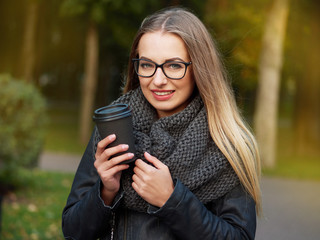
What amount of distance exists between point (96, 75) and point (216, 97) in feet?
49.8

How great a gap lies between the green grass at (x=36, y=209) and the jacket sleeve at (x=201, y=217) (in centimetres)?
394

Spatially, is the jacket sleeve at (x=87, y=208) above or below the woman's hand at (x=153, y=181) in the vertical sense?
below

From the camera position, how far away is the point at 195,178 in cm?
193

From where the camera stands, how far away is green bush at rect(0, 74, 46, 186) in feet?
23.1

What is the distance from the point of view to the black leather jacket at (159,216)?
71.8 inches

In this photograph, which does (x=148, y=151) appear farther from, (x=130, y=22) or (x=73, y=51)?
(x=73, y=51)

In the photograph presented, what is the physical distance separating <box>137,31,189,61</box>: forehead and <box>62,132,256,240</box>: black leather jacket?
504 mm

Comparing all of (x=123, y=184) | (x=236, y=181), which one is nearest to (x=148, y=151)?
(x=123, y=184)

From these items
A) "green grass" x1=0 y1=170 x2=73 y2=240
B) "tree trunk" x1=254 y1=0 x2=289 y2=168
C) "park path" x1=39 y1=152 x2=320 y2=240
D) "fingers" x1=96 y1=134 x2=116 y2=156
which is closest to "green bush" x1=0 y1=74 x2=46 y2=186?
"green grass" x1=0 y1=170 x2=73 y2=240

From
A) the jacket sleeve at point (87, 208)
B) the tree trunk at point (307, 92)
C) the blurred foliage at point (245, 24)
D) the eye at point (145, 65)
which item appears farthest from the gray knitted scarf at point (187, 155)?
the tree trunk at point (307, 92)

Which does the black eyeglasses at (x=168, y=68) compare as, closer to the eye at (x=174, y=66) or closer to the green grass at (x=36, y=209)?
the eye at (x=174, y=66)

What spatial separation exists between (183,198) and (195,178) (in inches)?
5.5

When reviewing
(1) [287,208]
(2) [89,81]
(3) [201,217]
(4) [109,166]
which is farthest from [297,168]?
(4) [109,166]

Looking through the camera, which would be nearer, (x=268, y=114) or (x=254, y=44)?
(x=268, y=114)
